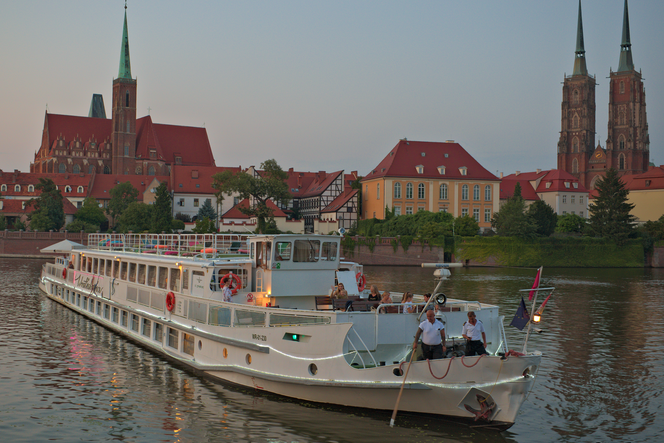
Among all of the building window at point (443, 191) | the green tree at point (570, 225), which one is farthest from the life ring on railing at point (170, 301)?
the green tree at point (570, 225)

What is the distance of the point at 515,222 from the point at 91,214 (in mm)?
62201

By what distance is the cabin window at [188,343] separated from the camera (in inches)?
733

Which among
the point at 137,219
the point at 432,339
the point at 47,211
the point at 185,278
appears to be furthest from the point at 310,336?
the point at 47,211

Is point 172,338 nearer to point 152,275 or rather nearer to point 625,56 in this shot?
point 152,275

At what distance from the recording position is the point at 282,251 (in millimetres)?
17359

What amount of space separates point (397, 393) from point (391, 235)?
220 ft

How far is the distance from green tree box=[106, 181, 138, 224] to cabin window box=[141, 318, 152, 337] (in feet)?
263

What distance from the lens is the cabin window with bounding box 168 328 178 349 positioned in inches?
782

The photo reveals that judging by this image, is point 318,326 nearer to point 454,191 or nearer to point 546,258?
point 546,258

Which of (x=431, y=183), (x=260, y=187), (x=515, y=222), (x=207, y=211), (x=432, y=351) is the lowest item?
(x=432, y=351)

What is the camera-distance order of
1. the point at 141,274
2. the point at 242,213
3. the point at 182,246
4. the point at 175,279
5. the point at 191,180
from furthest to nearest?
the point at 191,180 < the point at 242,213 < the point at 182,246 < the point at 141,274 < the point at 175,279

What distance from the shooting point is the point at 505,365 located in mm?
12477

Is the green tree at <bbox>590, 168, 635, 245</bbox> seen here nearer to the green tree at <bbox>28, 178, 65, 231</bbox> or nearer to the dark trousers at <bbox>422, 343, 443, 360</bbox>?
the dark trousers at <bbox>422, 343, 443, 360</bbox>

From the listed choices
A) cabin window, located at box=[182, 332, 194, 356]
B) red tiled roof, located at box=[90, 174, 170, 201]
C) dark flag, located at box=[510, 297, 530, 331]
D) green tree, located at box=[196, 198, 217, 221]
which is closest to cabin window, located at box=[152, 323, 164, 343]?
cabin window, located at box=[182, 332, 194, 356]
